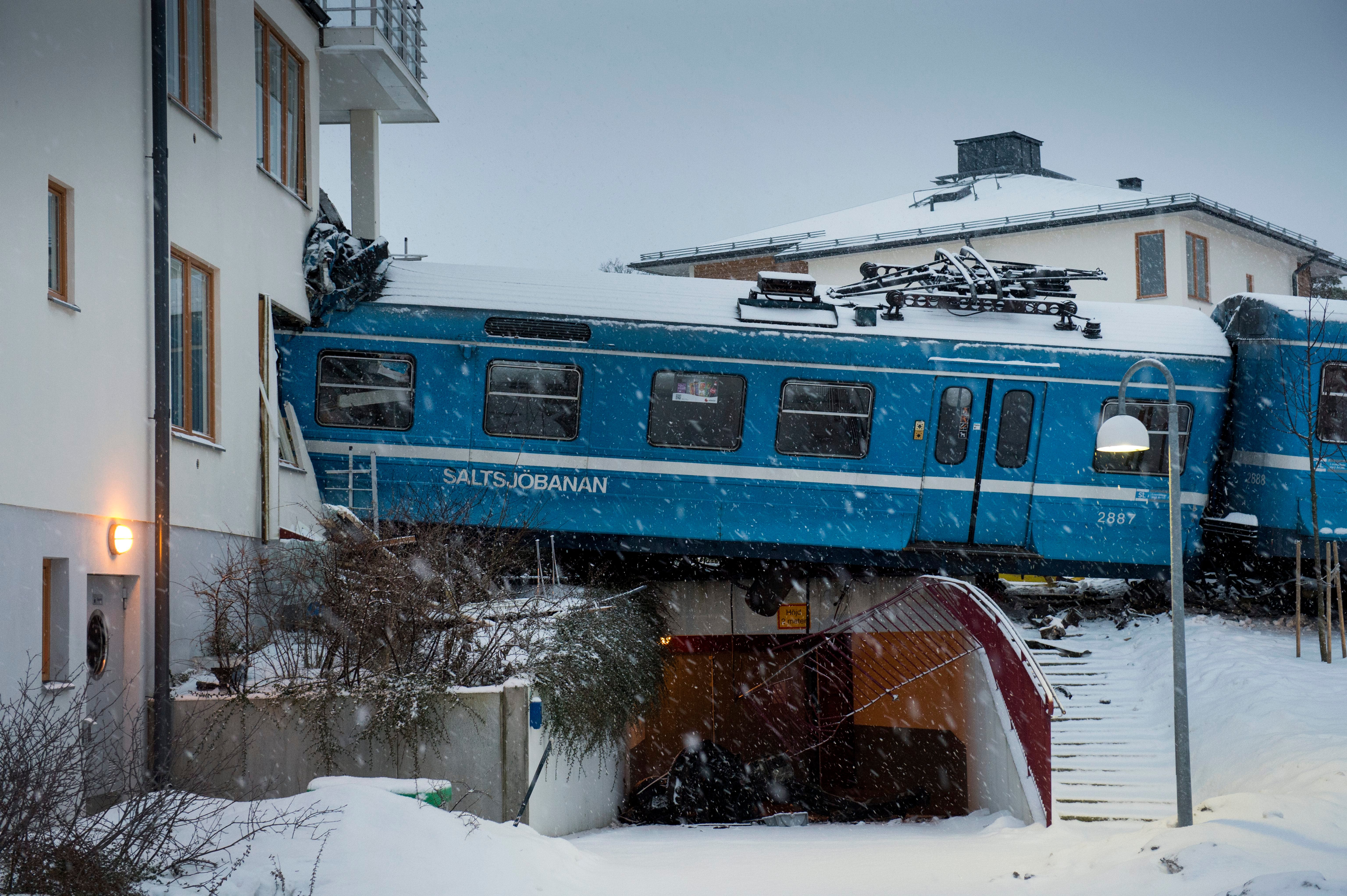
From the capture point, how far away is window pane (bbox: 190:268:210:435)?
11.2m

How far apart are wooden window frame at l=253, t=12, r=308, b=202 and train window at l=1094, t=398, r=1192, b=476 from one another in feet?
31.5

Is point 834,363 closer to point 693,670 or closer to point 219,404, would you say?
point 219,404

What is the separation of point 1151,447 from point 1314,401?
6.36ft

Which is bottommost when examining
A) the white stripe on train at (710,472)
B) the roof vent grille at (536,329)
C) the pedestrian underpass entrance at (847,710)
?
the pedestrian underpass entrance at (847,710)

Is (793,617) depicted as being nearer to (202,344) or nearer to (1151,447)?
(1151,447)

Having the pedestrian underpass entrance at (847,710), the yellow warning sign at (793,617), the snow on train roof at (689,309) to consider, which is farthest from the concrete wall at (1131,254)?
the yellow warning sign at (793,617)

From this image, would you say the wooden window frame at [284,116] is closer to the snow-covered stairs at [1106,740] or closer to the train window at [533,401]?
the train window at [533,401]

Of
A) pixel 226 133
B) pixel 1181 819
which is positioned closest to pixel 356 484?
pixel 226 133

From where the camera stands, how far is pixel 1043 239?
94.4 ft

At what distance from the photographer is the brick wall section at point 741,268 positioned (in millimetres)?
31703

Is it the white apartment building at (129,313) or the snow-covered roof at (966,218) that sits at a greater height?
the snow-covered roof at (966,218)

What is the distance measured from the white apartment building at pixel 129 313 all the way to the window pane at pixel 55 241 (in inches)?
0.5

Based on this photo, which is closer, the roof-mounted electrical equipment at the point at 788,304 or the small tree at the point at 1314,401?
the roof-mounted electrical equipment at the point at 788,304

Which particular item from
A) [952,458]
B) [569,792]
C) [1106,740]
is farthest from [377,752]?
[1106,740]
